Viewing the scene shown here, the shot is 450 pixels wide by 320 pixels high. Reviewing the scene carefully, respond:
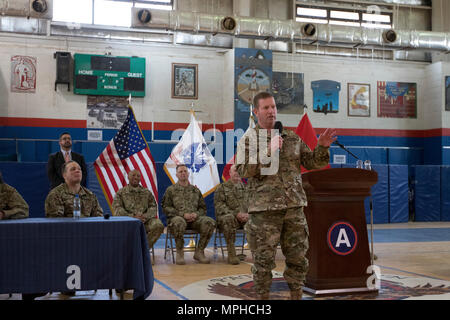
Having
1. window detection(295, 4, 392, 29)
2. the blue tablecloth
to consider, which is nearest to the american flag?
the blue tablecloth

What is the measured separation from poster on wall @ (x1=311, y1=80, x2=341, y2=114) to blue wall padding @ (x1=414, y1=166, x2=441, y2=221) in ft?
11.5

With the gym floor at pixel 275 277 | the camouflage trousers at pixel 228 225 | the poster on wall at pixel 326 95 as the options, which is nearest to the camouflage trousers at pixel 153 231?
the gym floor at pixel 275 277

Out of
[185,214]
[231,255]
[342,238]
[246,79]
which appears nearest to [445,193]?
[246,79]

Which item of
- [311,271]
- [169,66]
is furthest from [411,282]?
[169,66]

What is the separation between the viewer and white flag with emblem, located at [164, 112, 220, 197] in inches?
362

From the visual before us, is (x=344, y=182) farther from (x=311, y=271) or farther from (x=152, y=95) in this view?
(x=152, y=95)

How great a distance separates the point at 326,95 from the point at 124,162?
935 cm

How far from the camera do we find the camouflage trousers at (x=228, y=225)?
6.88 meters

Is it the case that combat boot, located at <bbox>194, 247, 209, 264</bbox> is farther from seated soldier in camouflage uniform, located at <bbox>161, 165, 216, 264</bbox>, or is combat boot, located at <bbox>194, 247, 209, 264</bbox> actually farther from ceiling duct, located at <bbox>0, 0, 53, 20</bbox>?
ceiling duct, located at <bbox>0, 0, 53, 20</bbox>

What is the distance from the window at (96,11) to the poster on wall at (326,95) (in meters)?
5.43

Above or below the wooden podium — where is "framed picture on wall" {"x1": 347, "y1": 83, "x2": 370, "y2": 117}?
above

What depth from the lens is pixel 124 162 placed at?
7688mm

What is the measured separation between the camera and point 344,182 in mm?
4277

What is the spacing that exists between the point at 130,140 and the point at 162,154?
6.08m
